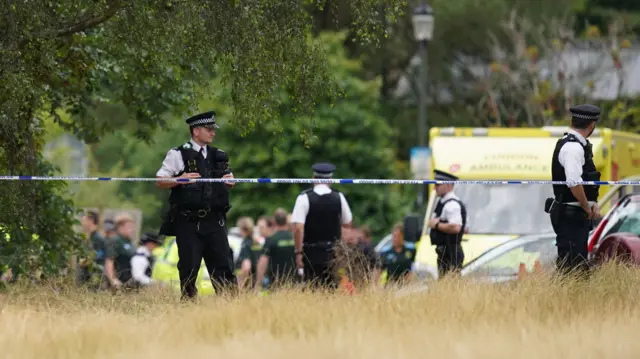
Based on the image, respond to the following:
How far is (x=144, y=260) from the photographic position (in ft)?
56.7

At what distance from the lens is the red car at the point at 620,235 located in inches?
488

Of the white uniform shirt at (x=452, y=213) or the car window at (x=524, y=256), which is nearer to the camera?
the car window at (x=524, y=256)

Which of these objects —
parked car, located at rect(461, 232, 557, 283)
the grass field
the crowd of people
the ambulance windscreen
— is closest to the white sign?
the crowd of people

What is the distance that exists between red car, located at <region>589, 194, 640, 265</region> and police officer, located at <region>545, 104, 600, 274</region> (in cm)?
37

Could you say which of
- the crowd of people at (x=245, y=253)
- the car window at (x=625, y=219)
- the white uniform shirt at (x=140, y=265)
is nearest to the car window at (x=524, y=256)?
the car window at (x=625, y=219)

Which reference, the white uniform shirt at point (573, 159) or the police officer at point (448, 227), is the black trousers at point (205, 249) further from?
the police officer at point (448, 227)

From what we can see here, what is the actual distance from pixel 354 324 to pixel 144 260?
9127mm

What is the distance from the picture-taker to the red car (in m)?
12.4

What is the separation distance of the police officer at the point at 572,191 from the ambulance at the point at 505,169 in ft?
17.9

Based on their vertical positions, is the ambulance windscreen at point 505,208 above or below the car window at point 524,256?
above

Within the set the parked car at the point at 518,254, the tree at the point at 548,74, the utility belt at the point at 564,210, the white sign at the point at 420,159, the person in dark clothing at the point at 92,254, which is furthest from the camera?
the tree at the point at 548,74

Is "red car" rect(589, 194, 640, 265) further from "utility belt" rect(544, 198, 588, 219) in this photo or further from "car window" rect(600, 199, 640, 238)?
"utility belt" rect(544, 198, 588, 219)

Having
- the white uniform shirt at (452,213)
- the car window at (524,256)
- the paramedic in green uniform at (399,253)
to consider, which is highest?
the white uniform shirt at (452,213)

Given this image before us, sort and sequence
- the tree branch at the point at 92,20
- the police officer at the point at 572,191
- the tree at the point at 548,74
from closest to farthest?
the tree branch at the point at 92,20 < the police officer at the point at 572,191 < the tree at the point at 548,74
